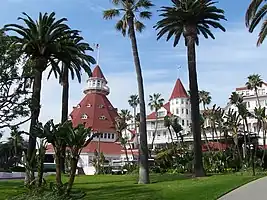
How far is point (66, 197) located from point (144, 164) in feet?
34.2

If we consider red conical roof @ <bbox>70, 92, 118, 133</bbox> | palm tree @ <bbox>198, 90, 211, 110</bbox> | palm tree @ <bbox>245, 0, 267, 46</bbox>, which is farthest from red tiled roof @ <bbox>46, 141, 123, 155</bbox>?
palm tree @ <bbox>245, 0, 267, 46</bbox>

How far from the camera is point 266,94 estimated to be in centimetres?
9350

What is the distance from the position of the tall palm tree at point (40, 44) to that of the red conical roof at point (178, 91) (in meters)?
76.4

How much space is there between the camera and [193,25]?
114 ft

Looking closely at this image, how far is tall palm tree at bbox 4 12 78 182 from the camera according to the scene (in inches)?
1181

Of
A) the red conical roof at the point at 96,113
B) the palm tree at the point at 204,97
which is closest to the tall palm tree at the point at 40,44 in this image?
the palm tree at the point at 204,97

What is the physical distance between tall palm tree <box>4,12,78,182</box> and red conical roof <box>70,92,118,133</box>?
5500 centimetres

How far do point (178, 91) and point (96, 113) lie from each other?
87.7 ft

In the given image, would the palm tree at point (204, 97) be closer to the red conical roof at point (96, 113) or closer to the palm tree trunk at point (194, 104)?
the red conical roof at point (96, 113)

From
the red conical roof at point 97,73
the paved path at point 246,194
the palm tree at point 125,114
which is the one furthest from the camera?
the red conical roof at point 97,73

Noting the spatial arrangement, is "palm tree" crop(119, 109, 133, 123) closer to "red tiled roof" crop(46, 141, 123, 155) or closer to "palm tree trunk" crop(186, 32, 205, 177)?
"red tiled roof" crop(46, 141, 123, 155)

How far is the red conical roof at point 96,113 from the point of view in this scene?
9044cm

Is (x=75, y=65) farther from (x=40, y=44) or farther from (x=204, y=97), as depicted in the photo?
(x=204, y=97)

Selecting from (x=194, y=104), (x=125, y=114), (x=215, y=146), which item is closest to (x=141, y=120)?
(x=194, y=104)
